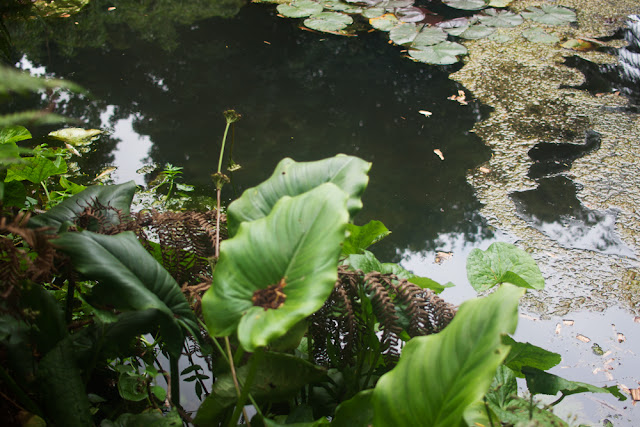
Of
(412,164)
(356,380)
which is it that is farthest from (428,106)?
(356,380)

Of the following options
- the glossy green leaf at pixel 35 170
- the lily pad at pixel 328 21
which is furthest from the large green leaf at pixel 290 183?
the lily pad at pixel 328 21

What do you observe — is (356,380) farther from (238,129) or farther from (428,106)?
(428,106)

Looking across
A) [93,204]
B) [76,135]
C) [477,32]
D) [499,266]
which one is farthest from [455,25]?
[93,204]

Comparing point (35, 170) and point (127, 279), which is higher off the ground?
point (127, 279)

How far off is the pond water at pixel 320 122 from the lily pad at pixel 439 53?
9 cm

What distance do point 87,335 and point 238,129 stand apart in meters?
1.50

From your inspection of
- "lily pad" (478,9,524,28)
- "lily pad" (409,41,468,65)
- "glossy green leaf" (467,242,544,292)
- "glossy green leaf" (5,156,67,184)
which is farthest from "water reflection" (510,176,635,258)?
"lily pad" (478,9,524,28)

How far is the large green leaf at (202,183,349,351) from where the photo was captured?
68 centimetres

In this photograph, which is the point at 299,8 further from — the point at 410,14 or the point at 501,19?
the point at 501,19

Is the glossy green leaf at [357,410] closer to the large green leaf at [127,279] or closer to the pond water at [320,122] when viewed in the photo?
the large green leaf at [127,279]

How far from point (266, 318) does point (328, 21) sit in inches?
118

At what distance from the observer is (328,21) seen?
3.28 metres

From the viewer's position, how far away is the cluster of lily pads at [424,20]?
304 centimetres

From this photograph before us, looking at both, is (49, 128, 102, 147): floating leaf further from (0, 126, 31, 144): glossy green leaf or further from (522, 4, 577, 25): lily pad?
(522, 4, 577, 25): lily pad
